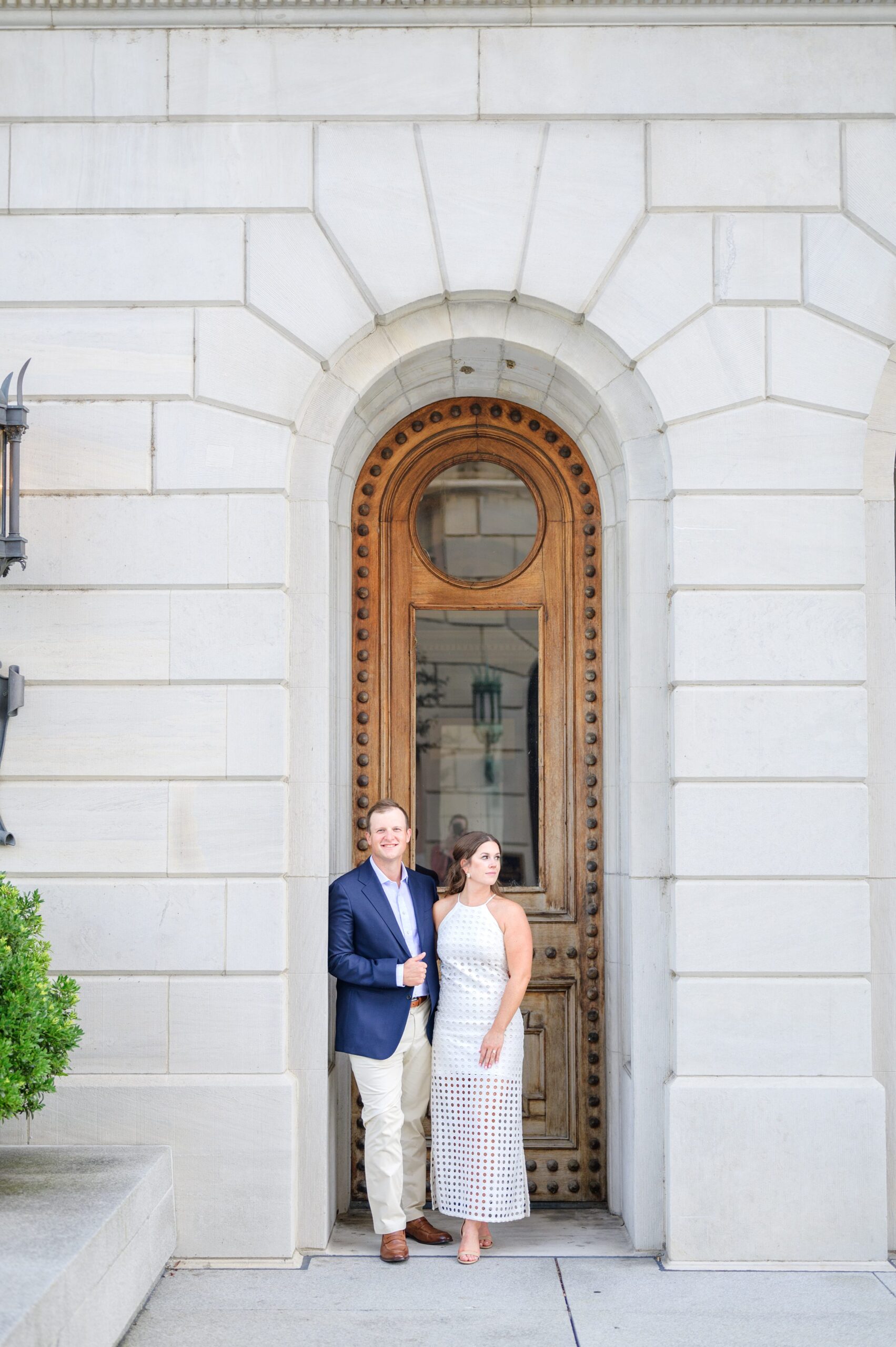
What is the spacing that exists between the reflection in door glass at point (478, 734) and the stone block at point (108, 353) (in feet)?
6.68

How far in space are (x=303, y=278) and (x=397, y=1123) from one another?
437 centimetres

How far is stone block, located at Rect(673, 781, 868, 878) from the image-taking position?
6133mm

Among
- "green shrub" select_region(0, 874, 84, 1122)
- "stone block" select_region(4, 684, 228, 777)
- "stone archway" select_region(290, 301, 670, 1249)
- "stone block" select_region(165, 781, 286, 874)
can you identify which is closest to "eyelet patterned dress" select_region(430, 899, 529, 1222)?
"stone archway" select_region(290, 301, 670, 1249)

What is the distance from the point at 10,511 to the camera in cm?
603

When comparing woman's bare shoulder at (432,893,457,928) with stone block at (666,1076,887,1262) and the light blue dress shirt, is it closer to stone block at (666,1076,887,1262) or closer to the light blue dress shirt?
the light blue dress shirt

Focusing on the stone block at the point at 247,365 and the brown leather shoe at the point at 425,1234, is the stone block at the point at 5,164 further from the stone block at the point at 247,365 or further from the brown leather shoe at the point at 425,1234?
the brown leather shoe at the point at 425,1234

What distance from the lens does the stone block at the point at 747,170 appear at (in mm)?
6371

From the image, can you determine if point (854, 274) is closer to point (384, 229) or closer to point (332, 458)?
point (384, 229)

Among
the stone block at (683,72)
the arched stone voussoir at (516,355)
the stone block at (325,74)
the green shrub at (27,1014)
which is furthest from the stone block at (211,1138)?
the stone block at (683,72)

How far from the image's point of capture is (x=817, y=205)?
6371mm

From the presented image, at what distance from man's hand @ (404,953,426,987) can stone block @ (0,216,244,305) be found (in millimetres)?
3574

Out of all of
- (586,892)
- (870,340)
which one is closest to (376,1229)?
(586,892)

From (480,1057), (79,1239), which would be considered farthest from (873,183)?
(79,1239)

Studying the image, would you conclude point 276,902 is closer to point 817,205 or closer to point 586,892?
point 586,892
